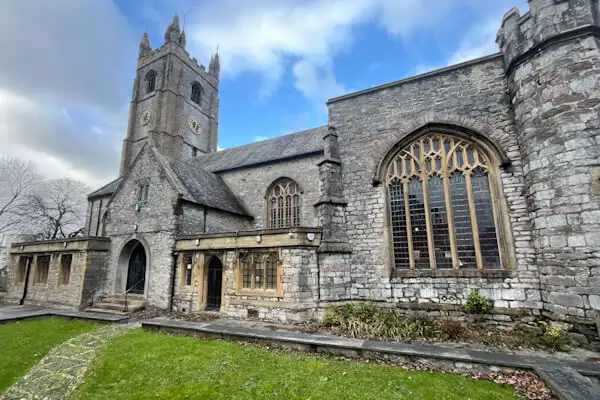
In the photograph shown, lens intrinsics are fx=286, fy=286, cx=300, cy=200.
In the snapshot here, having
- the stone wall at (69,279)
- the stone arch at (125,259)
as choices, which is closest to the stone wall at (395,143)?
the stone arch at (125,259)

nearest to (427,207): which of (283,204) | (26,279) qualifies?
(283,204)

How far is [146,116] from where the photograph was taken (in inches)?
1294

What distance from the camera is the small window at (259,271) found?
11336 millimetres

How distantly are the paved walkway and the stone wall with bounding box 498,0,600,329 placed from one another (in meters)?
11.7

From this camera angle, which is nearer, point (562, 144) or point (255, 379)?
point (255, 379)

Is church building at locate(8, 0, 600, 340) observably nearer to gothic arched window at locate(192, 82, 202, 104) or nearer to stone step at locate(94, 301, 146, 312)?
stone step at locate(94, 301, 146, 312)

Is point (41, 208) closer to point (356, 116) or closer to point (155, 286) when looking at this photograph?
point (155, 286)

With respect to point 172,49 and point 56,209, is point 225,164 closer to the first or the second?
point 56,209

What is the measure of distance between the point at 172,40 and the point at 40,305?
31799 mm

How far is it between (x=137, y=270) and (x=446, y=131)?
16.2 metres

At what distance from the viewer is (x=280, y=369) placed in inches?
240

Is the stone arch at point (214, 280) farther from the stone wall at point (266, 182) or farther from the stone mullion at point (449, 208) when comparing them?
the stone mullion at point (449, 208)

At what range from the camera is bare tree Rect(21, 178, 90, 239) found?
84.2 ft

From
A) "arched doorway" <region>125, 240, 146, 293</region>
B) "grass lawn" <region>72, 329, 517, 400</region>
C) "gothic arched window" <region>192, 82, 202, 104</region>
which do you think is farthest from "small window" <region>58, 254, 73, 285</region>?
"gothic arched window" <region>192, 82, 202, 104</region>
